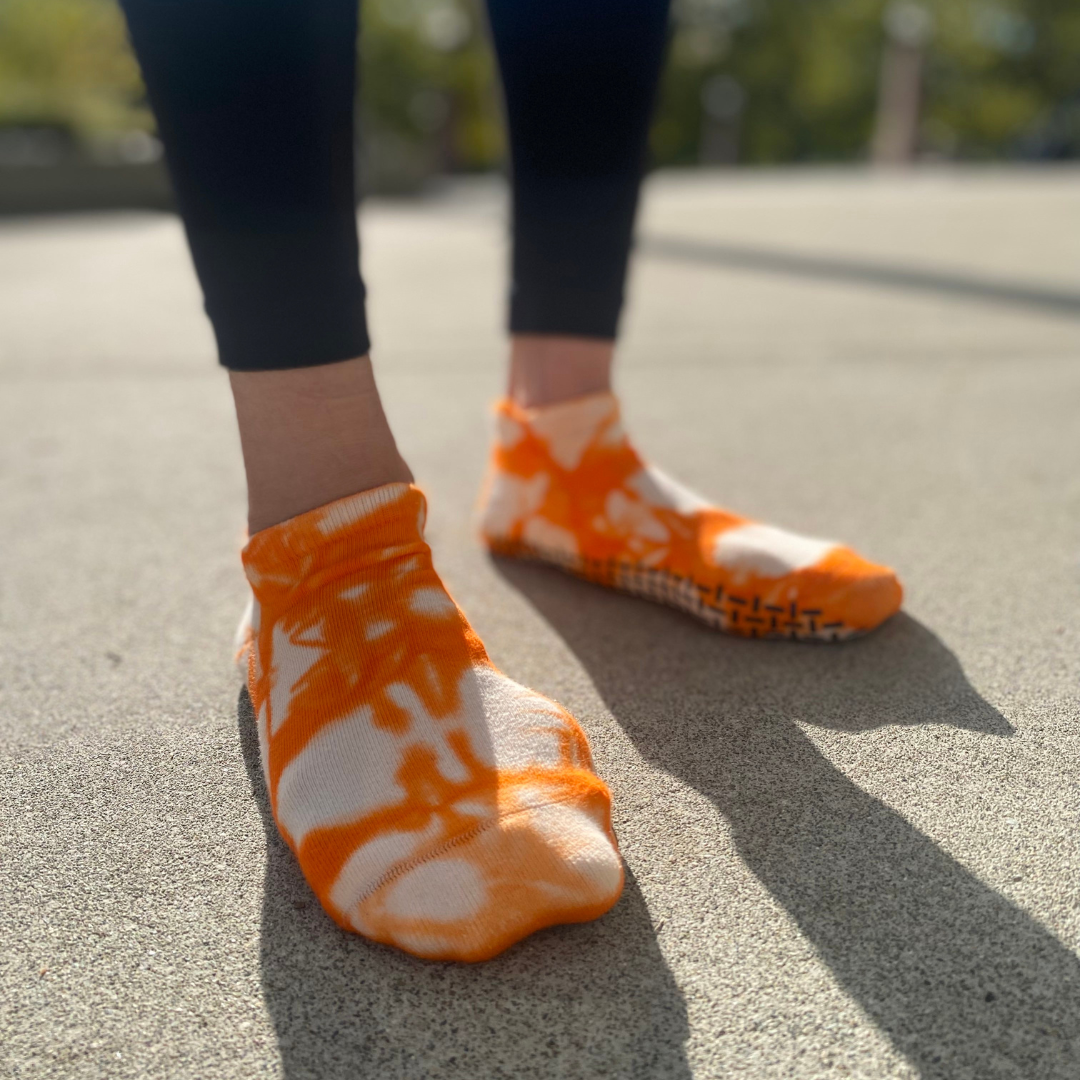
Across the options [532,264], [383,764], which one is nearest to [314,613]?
[383,764]

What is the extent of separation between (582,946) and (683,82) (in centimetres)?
2815

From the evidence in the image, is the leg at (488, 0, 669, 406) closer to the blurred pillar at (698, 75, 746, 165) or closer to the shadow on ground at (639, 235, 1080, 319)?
the shadow on ground at (639, 235, 1080, 319)

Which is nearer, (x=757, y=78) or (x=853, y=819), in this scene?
(x=853, y=819)

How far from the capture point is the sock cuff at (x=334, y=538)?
0.74 metres

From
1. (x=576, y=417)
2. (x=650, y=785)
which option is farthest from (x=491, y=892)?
(x=576, y=417)

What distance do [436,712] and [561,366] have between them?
496 mm

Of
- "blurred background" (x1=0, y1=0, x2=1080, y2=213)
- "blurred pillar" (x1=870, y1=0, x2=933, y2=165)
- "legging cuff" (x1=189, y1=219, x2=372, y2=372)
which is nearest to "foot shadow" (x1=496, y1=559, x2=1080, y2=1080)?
"legging cuff" (x1=189, y1=219, x2=372, y2=372)

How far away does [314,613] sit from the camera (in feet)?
2.41

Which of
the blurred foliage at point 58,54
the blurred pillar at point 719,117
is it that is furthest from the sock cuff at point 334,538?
the blurred pillar at point 719,117

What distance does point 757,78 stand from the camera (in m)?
25.5

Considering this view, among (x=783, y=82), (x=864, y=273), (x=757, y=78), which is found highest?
(x=864, y=273)

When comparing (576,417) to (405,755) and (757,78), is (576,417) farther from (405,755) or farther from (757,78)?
(757,78)

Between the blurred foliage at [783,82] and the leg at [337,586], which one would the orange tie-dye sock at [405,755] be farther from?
the blurred foliage at [783,82]

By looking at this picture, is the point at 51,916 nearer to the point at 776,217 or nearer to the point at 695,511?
the point at 695,511
